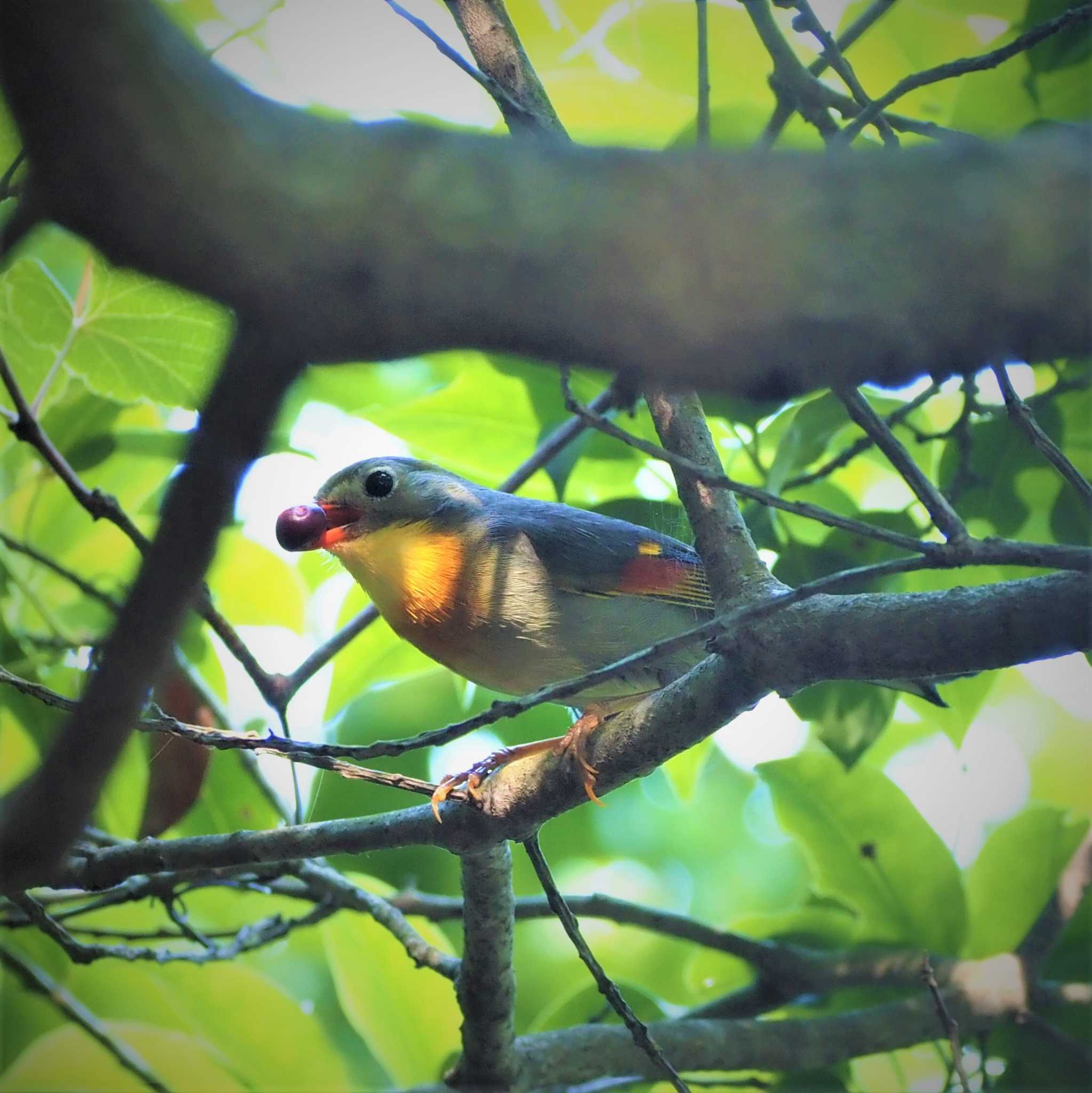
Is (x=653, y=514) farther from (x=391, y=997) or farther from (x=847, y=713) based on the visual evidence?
(x=391, y=997)

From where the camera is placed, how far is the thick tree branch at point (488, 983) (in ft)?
3.21

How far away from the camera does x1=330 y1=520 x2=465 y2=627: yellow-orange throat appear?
103 cm

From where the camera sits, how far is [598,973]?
942 millimetres

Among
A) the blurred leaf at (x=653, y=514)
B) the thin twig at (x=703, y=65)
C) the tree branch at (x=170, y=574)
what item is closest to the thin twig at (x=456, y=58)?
the thin twig at (x=703, y=65)

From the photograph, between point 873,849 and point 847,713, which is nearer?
point 847,713

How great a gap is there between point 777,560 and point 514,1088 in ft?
2.06

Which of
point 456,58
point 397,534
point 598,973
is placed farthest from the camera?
point 397,534

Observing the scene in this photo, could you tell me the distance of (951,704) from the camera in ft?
3.74

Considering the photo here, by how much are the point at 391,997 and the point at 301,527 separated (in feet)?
2.01

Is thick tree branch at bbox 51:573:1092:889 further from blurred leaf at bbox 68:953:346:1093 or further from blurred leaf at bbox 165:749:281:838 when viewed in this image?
blurred leaf at bbox 68:953:346:1093

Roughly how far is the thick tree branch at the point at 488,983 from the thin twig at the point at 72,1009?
14.0 inches

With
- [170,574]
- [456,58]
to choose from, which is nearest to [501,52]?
[456,58]

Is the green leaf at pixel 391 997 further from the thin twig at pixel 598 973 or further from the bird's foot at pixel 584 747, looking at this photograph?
the bird's foot at pixel 584 747

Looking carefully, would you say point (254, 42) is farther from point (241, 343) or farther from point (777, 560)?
point (777, 560)
